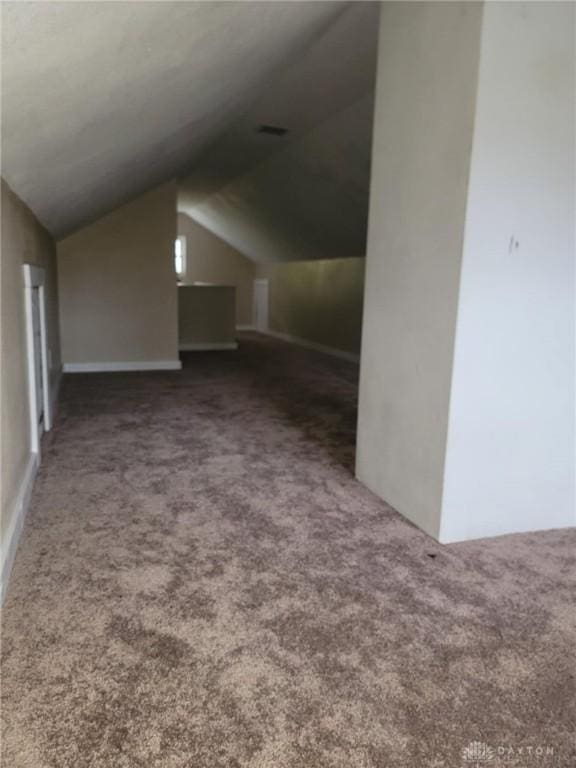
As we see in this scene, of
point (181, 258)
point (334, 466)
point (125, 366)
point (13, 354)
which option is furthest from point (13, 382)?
point (181, 258)

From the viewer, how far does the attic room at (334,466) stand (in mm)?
1418

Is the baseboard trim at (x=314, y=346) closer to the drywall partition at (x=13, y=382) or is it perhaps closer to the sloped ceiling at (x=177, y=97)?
the sloped ceiling at (x=177, y=97)

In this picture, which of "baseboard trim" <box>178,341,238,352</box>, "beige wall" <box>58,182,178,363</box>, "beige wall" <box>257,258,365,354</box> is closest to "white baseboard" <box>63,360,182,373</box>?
"beige wall" <box>58,182,178,363</box>

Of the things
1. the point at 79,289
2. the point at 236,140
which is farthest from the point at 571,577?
the point at 79,289

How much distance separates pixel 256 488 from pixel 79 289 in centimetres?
427

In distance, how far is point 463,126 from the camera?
6.86 ft

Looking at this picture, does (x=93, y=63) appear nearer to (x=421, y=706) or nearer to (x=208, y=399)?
(x=421, y=706)

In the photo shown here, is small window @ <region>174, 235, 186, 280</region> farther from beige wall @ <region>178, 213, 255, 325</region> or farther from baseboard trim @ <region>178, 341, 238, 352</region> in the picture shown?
baseboard trim @ <region>178, 341, 238, 352</region>

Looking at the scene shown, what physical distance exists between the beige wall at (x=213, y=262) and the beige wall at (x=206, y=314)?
294cm

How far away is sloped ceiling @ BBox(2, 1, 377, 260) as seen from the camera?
1.60 meters

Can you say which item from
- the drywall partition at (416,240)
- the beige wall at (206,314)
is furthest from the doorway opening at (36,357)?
the beige wall at (206,314)

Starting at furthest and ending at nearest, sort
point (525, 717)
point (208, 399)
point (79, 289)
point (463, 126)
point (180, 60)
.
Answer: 1. point (79, 289)
2. point (208, 399)
3. point (180, 60)
4. point (463, 126)
5. point (525, 717)

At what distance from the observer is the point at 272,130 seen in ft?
16.6

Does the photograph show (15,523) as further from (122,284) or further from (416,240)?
(122,284)
